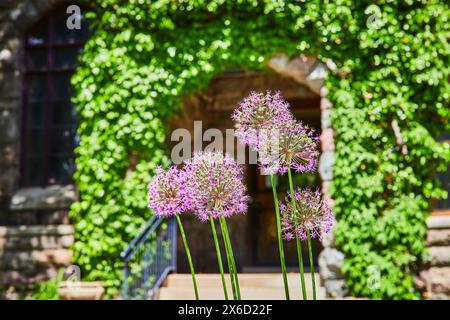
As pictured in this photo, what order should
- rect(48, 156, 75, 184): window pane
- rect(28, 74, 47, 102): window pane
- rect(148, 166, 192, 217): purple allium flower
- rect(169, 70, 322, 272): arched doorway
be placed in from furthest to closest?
rect(169, 70, 322, 272): arched doorway < rect(28, 74, 47, 102): window pane < rect(48, 156, 75, 184): window pane < rect(148, 166, 192, 217): purple allium flower

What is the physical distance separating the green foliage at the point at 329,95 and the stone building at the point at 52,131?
1.05 ft

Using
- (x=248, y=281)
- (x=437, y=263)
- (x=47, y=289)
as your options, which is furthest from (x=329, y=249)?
(x=47, y=289)

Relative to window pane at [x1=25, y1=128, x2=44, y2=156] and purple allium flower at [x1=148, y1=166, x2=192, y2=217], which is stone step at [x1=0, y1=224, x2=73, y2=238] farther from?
purple allium flower at [x1=148, y1=166, x2=192, y2=217]

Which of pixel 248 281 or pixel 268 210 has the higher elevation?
pixel 268 210

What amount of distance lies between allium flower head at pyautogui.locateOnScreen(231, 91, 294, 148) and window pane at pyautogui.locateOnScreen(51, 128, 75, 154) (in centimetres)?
636

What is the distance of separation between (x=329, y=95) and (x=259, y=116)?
16.1 feet

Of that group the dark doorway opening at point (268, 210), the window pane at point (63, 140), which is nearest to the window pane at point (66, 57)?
the window pane at point (63, 140)

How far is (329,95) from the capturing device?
628cm

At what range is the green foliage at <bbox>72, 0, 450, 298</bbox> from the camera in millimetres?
5930

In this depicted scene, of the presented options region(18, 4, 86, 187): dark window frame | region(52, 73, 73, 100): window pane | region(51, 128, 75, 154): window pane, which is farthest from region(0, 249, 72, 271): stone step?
region(52, 73, 73, 100): window pane

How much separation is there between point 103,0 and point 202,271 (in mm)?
4255

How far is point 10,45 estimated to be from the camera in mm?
7750

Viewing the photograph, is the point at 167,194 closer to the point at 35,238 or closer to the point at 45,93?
the point at 35,238

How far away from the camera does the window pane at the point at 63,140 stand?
7562mm
